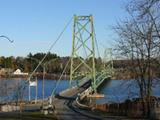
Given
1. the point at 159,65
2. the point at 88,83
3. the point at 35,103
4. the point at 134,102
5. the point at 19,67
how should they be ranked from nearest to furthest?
1. the point at 159,65
2. the point at 134,102
3. the point at 35,103
4. the point at 88,83
5. the point at 19,67

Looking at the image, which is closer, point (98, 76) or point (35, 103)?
point (35, 103)

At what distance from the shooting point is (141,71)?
40312mm

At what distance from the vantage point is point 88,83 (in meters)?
127

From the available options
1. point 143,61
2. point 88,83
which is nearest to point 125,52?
point 143,61

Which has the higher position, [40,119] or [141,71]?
[141,71]

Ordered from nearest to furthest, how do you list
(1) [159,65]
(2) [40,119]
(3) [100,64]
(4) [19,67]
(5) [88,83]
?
(1) [159,65] < (2) [40,119] < (5) [88,83] < (3) [100,64] < (4) [19,67]

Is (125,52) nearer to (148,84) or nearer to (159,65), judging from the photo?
(148,84)

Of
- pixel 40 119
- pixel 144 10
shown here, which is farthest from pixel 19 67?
pixel 144 10

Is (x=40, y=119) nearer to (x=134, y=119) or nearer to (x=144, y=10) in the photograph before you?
(x=134, y=119)

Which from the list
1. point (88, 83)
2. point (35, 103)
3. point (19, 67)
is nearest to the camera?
point (35, 103)

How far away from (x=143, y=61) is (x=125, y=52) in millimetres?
1683

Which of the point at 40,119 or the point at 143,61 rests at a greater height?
the point at 143,61

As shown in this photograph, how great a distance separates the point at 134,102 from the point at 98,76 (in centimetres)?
8294

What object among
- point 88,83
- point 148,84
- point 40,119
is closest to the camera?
point 40,119
